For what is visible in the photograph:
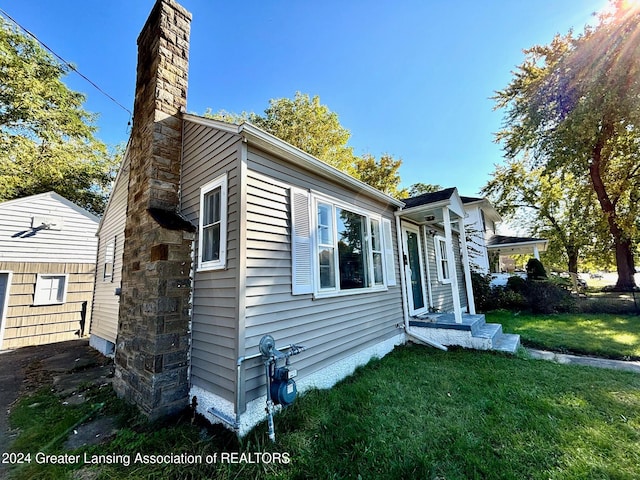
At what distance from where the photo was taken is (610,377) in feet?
13.2

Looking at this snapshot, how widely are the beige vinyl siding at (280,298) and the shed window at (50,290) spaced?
922cm

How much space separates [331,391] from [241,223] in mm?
2633

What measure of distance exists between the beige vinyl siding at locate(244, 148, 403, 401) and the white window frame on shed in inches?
4.4

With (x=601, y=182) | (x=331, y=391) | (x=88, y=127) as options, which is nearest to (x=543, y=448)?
(x=331, y=391)

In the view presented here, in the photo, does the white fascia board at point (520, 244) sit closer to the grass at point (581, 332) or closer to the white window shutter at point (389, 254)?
the grass at point (581, 332)

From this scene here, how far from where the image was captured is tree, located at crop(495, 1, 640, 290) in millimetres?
9469

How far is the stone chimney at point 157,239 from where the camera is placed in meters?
3.38

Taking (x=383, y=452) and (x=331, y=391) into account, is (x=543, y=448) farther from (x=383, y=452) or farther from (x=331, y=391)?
(x=331, y=391)

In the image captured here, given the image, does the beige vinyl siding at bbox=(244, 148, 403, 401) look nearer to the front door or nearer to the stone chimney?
the stone chimney

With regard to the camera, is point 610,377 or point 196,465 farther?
point 610,377

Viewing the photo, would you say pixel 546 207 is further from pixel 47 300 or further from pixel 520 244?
pixel 47 300

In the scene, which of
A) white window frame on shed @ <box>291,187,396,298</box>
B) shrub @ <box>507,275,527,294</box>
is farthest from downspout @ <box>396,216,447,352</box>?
shrub @ <box>507,275,527,294</box>

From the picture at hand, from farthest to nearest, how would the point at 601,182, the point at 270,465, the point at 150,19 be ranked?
the point at 601,182, the point at 150,19, the point at 270,465

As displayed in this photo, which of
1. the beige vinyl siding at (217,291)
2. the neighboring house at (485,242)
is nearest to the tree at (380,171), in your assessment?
the neighboring house at (485,242)
